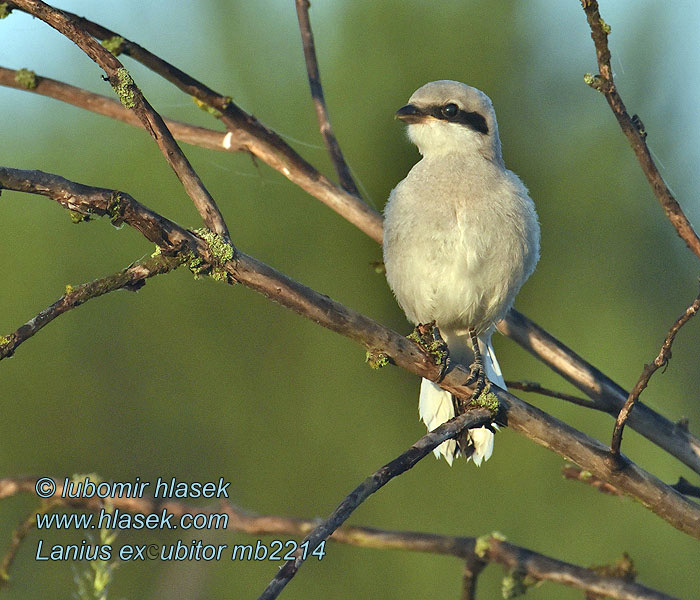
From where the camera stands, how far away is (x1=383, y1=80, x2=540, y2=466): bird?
160 inches

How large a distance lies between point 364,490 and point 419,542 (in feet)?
A: 3.01

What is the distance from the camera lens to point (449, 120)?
446 centimetres

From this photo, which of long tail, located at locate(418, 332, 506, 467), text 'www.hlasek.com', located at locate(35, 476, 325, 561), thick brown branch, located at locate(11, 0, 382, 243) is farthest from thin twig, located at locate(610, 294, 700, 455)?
thick brown branch, located at locate(11, 0, 382, 243)

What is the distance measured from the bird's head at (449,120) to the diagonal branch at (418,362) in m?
1.71

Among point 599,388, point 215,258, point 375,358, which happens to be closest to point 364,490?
point 375,358

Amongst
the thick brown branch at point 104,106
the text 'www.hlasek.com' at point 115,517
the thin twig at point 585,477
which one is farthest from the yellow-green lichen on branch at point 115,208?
the thin twig at point 585,477

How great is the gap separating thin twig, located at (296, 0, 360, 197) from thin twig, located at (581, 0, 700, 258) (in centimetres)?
156

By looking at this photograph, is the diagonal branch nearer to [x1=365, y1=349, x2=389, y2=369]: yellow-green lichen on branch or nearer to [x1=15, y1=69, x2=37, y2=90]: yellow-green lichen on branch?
[x1=365, y1=349, x2=389, y2=369]: yellow-green lichen on branch

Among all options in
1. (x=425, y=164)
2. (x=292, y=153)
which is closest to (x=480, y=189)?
(x=425, y=164)

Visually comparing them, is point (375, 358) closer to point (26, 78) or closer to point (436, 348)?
point (436, 348)

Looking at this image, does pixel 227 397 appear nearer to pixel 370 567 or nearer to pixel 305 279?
pixel 305 279

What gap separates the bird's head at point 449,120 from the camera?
14.6 feet

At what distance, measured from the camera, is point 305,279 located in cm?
841

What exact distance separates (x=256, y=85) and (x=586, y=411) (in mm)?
4724
